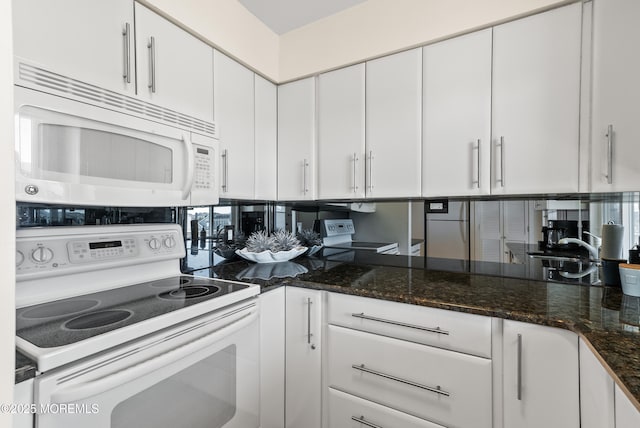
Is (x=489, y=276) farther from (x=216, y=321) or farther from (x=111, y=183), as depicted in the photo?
(x=111, y=183)

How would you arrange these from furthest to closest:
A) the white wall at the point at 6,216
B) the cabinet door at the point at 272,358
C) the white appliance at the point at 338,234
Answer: the white appliance at the point at 338,234, the cabinet door at the point at 272,358, the white wall at the point at 6,216

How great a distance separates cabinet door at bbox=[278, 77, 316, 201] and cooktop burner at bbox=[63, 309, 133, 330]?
1211 millimetres

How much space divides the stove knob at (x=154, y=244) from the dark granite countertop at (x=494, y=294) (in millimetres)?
301

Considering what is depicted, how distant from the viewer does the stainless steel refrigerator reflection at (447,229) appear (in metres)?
1.76

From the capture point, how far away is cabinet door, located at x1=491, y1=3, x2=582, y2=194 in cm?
126

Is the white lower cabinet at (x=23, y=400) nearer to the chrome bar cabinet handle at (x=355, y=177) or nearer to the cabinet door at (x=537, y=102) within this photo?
the chrome bar cabinet handle at (x=355, y=177)

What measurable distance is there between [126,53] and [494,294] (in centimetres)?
180

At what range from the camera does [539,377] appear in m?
0.97

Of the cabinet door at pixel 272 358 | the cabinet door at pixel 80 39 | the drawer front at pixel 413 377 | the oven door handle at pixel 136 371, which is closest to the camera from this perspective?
the oven door handle at pixel 136 371

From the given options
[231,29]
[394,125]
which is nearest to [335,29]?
[231,29]

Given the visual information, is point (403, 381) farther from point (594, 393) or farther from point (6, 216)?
point (6, 216)

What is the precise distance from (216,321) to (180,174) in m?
0.64

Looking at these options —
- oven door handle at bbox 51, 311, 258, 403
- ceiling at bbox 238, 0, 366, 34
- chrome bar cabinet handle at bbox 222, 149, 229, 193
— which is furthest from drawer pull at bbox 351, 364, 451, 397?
ceiling at bbox 238, 0, 366, 34

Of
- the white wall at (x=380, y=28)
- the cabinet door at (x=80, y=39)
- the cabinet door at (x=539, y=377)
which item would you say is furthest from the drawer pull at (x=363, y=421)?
the white wall at (x=380, y=28)
